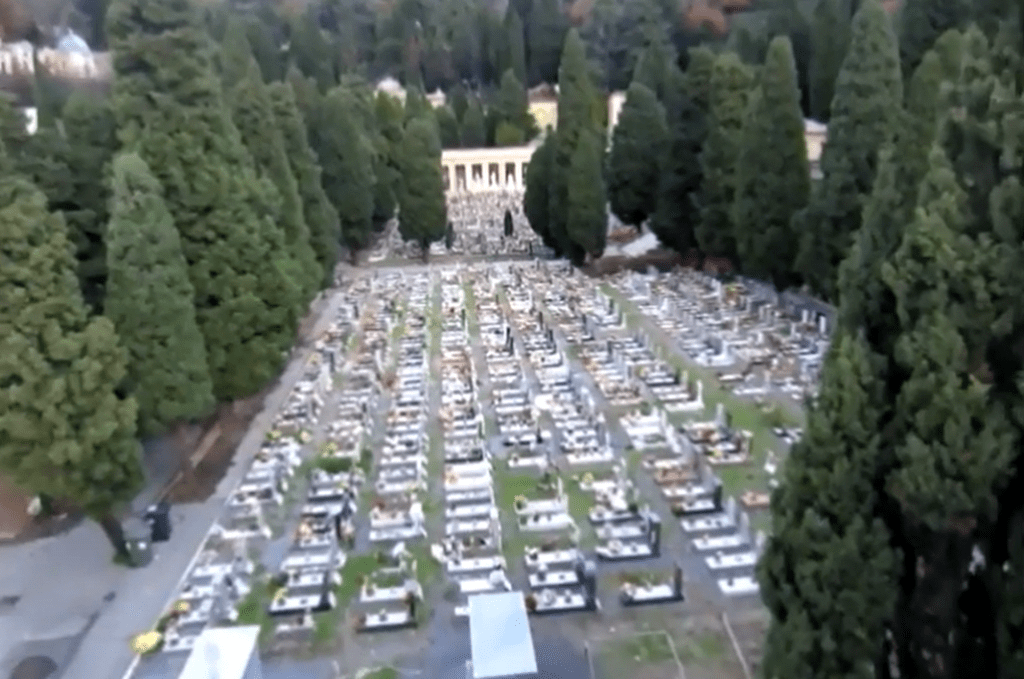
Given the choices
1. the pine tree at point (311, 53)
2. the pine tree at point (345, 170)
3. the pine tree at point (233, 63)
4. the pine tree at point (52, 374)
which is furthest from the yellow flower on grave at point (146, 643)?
the pine tree at point (311, 53)

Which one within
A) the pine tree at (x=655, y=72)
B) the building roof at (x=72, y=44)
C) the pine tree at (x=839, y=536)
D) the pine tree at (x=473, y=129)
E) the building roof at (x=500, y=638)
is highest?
the building roof at (x=72, y=44)

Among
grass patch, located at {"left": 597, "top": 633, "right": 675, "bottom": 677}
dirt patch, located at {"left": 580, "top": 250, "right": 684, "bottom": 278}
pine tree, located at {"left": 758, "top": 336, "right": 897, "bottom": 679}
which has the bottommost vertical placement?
dirt patch, located at {"left": 580, "top": 250, "right": 684, "bottom": 278}

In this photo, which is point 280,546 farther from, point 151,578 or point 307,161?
point 307,161

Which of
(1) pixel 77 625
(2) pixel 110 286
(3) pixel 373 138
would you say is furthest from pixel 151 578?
(3) pixel 373 138

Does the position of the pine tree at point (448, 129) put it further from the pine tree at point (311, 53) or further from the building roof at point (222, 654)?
the building roof at point (222, 654)

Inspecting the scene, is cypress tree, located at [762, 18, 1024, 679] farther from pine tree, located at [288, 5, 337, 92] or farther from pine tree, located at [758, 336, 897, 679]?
pine tree, located at [288, 5, 337, 92]

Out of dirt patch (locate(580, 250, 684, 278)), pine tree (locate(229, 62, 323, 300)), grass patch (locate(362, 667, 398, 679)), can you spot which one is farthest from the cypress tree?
dirt patch (locate(580, 250, 684, 278))

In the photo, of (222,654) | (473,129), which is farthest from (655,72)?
(222,654)
